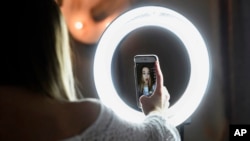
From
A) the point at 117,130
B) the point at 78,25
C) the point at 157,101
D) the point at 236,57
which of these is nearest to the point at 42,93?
the point at 117,130

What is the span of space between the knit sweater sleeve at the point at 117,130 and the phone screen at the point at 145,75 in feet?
0.57

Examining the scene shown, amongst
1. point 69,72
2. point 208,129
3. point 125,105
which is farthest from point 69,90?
point 208,129

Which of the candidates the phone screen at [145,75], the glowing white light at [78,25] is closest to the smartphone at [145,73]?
the phone screen at [145,75]

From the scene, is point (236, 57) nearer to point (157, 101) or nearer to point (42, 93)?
point (157, 101)

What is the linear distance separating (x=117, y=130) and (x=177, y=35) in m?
0.35

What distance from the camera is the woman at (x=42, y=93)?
610 millimetres

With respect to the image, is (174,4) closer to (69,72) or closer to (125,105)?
(125,105)

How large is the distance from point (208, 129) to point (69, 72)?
1.44 feet

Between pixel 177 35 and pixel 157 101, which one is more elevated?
pixel 177 35

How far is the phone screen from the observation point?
2.91 feet

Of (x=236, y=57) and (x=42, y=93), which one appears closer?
(x=42, y=93)

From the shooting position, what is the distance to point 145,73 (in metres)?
0.90

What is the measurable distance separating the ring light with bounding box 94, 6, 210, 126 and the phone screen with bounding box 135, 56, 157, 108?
0.06m

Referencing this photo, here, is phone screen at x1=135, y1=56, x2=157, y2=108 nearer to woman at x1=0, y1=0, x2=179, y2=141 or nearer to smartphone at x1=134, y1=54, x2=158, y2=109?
smartphone at x1=134, y1=54, x2=158, y2=109
